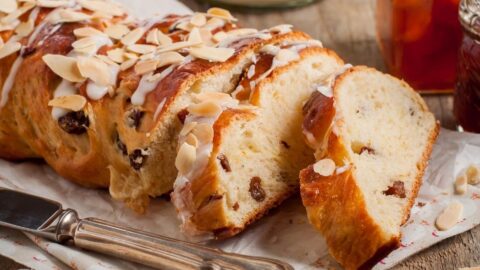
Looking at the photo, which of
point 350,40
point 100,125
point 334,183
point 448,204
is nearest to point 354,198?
point 334,183

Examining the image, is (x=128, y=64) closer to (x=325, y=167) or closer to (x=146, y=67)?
(x=146, y=67)

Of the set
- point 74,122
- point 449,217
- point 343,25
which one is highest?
point 74,122

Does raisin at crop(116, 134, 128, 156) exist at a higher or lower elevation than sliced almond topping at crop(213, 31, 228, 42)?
lower

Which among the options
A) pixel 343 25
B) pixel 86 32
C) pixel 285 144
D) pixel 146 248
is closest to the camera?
pixel 146 248

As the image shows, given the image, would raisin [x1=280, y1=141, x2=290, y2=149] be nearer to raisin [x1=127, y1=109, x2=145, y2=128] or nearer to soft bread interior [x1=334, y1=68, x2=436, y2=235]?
soft bread interior [x1=334, y1=68, x2=436, y2=235]

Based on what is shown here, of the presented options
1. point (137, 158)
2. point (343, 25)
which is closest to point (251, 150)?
point (137, 158)

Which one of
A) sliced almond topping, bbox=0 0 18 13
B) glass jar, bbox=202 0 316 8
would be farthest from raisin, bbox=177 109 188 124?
glass jar, bbox=202 0 316 8
